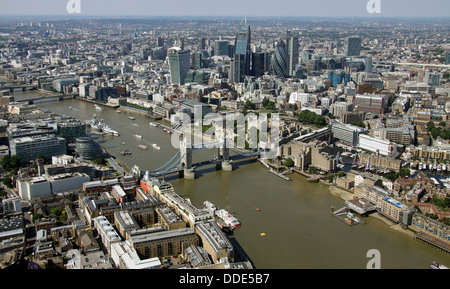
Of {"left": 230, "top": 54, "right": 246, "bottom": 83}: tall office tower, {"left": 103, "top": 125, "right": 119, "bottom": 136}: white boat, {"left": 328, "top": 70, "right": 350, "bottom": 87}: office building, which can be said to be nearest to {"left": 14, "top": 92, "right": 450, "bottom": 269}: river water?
{"left": 103, "top": 125, "right": 119, "bottom": 136}: white boat

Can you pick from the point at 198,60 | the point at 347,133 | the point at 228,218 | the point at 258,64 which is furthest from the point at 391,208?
the point at 198,60

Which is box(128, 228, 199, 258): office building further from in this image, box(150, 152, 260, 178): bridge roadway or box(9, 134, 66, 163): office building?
box(9, 134, 66, 163): office building

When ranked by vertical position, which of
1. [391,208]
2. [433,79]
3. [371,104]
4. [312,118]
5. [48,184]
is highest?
[433,79]

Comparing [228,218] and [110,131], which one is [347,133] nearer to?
[228,218]

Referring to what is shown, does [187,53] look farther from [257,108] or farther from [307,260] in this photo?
[307,260]
